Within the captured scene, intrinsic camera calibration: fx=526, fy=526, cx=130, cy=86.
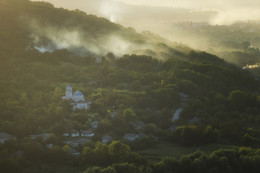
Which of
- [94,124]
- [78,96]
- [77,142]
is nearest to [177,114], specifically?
[78,96]

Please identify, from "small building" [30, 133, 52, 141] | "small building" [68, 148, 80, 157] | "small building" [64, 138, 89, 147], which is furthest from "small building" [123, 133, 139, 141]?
"small building" [30, 133, 52, 141]

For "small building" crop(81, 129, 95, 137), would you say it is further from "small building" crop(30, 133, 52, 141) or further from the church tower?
the church tower

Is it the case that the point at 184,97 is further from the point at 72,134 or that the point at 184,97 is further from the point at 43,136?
the point at 43,136

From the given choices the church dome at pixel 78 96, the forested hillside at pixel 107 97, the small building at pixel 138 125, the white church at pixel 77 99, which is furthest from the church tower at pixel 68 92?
the small building at pixel 138 125

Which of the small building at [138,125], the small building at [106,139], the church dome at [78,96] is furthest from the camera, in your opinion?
the church dome at [78,96]

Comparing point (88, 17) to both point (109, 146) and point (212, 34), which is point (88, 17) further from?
point (212, 34)

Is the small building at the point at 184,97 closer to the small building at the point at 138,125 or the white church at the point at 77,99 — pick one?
the small building at the point at 138,125

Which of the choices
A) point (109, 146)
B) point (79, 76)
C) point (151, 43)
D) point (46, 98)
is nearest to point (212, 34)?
point (151, 43)
